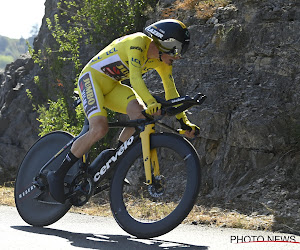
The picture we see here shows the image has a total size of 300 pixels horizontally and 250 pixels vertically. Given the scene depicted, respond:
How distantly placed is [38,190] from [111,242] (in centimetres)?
175

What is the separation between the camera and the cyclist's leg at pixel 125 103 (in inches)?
226

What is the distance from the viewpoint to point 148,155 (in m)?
5.21

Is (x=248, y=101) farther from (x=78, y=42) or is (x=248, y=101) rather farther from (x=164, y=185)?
(x=78, y=42)

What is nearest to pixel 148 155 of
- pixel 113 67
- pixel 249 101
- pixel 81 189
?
pixel 81 189

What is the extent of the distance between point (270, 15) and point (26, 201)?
5.54 m

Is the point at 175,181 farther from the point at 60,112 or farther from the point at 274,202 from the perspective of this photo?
the point at 60,112

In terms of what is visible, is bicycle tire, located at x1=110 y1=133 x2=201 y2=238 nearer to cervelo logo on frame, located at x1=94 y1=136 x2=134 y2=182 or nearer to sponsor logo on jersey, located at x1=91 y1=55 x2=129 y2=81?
cervelo logo on frame, located at x1=94 y1=136 x2=134 y2=182

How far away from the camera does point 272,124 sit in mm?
8203

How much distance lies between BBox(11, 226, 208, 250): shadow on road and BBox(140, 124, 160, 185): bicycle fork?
589 mm

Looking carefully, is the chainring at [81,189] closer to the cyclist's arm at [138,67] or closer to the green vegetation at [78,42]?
the cyclist's arm at [138,67]

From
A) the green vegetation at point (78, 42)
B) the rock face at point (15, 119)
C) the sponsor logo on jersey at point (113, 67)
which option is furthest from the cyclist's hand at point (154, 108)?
the rock face at point (15, 119)

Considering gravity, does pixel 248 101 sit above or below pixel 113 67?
below

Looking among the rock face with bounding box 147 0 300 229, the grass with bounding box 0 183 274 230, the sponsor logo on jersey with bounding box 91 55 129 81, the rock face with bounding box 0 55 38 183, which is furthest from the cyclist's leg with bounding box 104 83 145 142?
the rock face with bounding box 0 55 38 183

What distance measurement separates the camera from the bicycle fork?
17.0 ft
